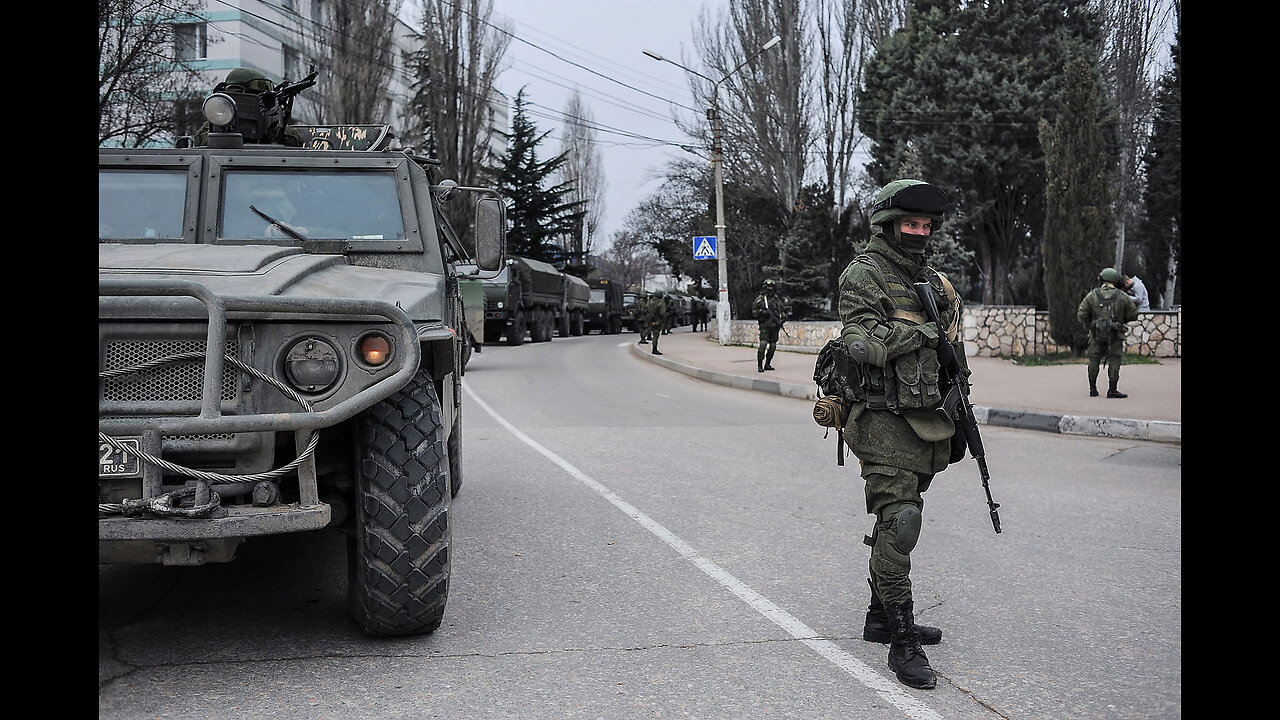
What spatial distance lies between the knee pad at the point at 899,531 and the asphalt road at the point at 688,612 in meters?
0.40

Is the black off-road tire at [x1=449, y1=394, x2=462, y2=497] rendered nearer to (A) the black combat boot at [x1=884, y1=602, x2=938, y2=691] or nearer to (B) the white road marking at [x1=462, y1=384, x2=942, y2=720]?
(B) the white road marking at [x1=462, y1=384, x2=942, y2=720]

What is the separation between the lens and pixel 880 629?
4094 mm

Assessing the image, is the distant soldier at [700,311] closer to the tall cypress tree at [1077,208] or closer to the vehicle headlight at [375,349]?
the tall cypress tree at [1077,208]

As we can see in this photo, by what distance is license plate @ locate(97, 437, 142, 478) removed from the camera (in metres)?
Result: 3.36

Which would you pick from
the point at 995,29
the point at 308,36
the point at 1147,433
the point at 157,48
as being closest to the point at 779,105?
the point at 995,29

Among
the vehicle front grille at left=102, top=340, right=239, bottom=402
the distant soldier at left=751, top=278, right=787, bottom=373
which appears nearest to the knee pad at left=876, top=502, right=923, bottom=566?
the vehicle front grille at left=102, top=340, right=239, bottom=402

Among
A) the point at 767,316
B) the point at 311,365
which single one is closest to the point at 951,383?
the point at 311,365

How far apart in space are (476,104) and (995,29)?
17479 millimetres

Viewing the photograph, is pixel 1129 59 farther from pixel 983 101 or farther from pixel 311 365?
pixel 311 365

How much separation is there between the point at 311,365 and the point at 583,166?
2325 inches

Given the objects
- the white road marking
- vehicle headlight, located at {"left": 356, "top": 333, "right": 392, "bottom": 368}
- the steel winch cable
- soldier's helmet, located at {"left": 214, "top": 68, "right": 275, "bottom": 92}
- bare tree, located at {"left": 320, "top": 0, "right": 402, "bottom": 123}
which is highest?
bare tree, located at {"left": 320, "top": 0, "right": 402, "bottom": 123}

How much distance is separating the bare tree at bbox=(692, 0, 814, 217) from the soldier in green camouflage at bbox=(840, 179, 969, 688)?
28727 millimetres

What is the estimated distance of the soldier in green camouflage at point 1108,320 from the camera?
12.2m

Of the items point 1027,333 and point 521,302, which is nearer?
point 1027,333
